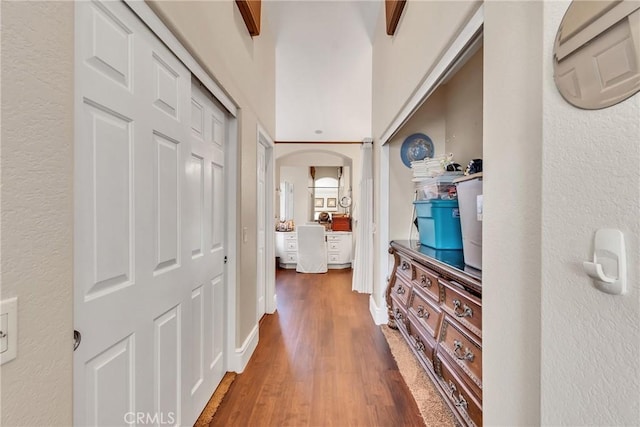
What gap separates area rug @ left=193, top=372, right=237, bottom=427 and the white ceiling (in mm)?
3058

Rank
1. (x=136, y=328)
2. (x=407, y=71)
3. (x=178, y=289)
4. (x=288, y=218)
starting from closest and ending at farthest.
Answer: (x=136, y=328), (x=178, y=289), (x=407, y=71), (x=288, y=218)

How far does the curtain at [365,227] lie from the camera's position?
137 inches

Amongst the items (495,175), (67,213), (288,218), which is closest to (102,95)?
(67,213)

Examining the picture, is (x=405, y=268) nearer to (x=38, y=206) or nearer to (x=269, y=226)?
(x=269, y=226)

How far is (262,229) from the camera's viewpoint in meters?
2.90

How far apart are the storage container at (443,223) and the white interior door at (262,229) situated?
63.1 inches

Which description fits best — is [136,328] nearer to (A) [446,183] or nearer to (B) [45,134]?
(B) [45,134]

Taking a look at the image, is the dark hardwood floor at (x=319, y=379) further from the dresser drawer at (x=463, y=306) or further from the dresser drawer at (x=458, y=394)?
the dresser drawer at (x=463, y=306)

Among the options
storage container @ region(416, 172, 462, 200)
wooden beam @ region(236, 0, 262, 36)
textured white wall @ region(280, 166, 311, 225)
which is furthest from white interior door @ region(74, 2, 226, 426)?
textured white wall @ region(280, 166, 311, 225)

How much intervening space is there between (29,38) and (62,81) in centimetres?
10

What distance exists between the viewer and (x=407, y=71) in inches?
73.8

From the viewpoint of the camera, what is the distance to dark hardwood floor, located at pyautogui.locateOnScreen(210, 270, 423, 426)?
157 cm

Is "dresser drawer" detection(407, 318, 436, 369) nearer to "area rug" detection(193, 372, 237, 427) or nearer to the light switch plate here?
"area rug" detection(193, 372, 237, 427)

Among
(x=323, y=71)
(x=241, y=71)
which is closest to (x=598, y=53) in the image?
(x=241, y=71)
